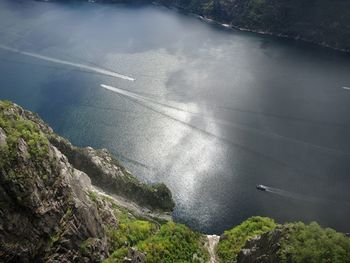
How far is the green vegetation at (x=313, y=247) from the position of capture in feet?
149

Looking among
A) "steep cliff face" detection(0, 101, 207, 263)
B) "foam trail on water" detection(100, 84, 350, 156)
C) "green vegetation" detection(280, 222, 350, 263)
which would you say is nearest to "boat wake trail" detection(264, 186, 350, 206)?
"foam trail on water" detection(100, 84, 350, 156)

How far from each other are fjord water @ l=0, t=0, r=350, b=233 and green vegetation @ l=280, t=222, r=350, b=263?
3189cm

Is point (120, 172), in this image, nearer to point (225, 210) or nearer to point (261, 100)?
point (225, 210)

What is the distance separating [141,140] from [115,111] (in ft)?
52.7

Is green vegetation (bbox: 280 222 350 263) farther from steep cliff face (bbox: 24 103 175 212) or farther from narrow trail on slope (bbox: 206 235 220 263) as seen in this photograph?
steep cliff face (bbox: 24 103 175 212)

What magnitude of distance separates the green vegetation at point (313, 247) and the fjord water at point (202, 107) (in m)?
31.9

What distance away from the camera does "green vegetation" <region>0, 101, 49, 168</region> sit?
3904cm

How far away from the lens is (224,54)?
15625 centimetres

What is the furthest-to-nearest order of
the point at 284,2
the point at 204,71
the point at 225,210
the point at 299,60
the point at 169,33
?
the point at 284,2
the point at 169,33
the point at 299,60
the point at 204,71
the point at 225,210

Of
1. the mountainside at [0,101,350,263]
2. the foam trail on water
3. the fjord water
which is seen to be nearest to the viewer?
the mountainside at [0,101,350,263]

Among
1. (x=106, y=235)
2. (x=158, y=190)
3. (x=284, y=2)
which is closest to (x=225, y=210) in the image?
(x=158, y=190)

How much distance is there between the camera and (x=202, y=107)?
11762cm

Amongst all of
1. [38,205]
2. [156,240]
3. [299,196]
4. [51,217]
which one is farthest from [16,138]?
[299,196]

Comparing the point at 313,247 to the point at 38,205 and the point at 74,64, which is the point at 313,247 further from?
the point at 74,64
